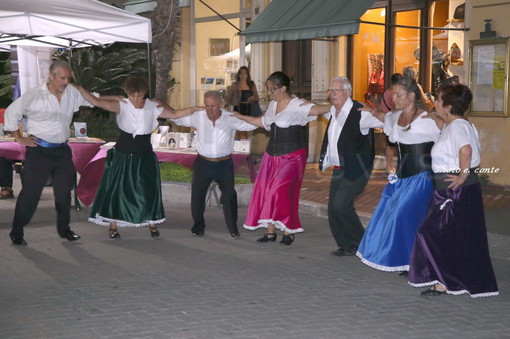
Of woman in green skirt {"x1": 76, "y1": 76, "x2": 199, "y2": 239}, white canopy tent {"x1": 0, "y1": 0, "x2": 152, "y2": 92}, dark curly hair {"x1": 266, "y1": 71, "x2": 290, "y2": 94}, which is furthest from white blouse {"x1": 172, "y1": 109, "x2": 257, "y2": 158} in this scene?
white canopy tent {"x1": 0, "y1": 0, "x2": 152, "y2": 92}

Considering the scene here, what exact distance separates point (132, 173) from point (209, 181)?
0.89 m

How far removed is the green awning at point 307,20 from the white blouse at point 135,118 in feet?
12.5

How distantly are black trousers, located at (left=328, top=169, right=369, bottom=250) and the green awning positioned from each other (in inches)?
153

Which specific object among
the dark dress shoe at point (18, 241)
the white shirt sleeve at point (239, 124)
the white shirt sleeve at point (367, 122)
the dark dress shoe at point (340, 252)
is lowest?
the dark dress shoe at point (340, 252)

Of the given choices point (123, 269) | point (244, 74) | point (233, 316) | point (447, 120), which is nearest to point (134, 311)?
point (233, 316)

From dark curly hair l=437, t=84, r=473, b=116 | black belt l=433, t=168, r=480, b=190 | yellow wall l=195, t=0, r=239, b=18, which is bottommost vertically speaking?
black belt l=433, t=168, r=480, b=190

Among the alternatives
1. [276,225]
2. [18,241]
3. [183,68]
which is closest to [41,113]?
[18,241]

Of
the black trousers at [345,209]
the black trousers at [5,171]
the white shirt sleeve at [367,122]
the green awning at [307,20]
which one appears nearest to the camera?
the white shirt sleeve at [367,122]

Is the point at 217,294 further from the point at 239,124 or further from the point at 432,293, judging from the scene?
the point at 239,124

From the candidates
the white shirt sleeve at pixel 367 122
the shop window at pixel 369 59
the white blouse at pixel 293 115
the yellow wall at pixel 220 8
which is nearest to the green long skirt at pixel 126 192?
the white blouse at pixel 293 115

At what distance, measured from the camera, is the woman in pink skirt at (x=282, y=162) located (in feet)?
28.2

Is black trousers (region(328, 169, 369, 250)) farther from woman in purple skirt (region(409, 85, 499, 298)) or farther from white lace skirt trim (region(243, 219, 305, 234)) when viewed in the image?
woman in purple skirt (region(409, 85, 499, 298))

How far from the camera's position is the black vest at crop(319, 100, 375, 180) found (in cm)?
796

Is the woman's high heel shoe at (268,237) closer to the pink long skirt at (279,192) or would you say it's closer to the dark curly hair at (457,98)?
the pink long skirt at (279,192)
